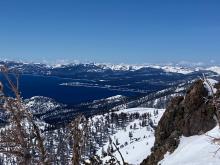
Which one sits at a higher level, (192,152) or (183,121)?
(183,121)

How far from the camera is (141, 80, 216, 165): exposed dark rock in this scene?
7412cm

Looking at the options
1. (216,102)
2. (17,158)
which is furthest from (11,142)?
(216,102)

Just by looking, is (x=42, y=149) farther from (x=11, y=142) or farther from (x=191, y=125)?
(x=191, y=125)

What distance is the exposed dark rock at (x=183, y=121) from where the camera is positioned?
74125mm

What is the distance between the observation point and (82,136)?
5.39 meters

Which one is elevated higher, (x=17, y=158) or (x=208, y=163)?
(x=17, y=158)

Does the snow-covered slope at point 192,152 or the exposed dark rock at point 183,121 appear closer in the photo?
the snow-covered slope at point 192,152

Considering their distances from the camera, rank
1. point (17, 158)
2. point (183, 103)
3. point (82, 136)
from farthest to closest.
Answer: point (183, 103), point (82, 136), point (17, 158)

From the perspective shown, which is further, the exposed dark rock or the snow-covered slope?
the exposed dark rock

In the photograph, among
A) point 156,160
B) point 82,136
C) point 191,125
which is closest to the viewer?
point 82,136

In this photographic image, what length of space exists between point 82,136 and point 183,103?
80004 mm

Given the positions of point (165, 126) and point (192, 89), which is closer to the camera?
point (192, 89)

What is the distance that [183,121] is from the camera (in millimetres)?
82000

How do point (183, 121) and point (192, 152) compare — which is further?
point (183, 121)
